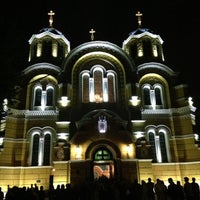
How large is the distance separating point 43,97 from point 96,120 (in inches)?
249

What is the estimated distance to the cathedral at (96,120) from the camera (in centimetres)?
2295

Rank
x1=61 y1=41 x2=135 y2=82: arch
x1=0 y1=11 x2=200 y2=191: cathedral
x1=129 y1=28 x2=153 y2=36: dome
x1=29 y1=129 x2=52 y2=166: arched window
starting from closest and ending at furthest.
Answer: x1=0 y1=11 x2=200 y2=191: cathedral, x1=29 y1=129 x2=52 y2=166: arched window, x1=61 y1=41 x2=135 y2=82: arch, x1=129 y1=28 x2=153 y2=36: dome

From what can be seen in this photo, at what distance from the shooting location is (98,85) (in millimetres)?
26797

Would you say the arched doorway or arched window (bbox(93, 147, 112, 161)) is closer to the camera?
the arched doorway

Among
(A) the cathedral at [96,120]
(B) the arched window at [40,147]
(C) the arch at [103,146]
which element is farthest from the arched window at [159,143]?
(B) the arched window at [40,147]

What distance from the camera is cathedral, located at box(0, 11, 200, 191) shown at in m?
23.0

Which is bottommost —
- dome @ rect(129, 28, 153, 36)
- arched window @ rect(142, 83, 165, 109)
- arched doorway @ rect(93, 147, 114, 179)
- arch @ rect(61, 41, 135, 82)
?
arched doorway @ rect(93, 147, 114, 179)

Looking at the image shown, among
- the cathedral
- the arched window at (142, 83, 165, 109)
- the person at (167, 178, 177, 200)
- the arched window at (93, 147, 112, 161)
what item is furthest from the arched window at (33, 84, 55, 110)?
the person at (167, 178, 177, 200)

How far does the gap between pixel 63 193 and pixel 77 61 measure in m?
16.2

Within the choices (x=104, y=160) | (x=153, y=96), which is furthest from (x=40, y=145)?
(x=153, y=96)

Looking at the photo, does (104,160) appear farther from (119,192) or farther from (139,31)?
(139,31)

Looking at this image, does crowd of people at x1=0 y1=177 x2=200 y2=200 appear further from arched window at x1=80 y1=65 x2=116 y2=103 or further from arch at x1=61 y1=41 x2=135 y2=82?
arch at x1=61 y1=41 x2=135 y2=82

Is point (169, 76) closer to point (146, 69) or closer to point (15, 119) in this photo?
point (146, 69)

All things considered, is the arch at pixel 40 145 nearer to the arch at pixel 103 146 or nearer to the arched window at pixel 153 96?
the arch at pixel 103 146
